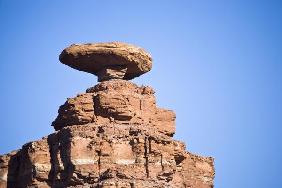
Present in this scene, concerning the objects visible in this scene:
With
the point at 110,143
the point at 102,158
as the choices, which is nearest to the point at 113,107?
the point at 110,143

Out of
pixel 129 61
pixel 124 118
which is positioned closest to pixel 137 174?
pixel 124 118

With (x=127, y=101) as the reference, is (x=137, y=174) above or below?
below

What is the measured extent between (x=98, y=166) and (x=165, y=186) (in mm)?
4389

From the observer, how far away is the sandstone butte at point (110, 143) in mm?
38344

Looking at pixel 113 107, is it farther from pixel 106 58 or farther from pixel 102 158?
pixel 106 58

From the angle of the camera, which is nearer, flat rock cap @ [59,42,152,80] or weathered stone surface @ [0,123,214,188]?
weathered stone surface @ [0,123,214,188]

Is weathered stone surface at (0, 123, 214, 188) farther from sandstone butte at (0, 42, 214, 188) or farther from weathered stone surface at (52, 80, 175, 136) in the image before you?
weathered stone surface at (52, 80, 175, 136)

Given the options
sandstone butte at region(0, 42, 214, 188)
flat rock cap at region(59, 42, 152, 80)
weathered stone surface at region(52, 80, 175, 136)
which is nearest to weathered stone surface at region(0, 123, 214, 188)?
sandstone butte at region(0, 42, 214, 188)

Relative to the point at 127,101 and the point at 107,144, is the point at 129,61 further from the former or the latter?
the point at 107,144

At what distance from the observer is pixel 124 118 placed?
41281mm

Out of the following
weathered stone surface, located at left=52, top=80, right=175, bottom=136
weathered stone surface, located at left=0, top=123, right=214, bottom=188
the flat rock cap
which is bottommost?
weathered stone surface, located at left=0, top=123, right=214, bottom=188

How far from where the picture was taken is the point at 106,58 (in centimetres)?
4369

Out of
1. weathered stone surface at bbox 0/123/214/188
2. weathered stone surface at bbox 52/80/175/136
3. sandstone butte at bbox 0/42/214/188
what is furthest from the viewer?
weathered stone surface at bbox 52/80/175/136

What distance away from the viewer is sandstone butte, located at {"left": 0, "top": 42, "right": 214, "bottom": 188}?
3834 centimetres
